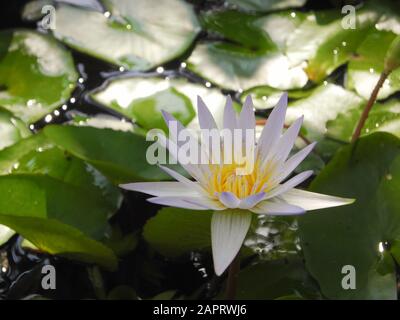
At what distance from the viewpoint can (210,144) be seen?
Answer: 3.78 feet

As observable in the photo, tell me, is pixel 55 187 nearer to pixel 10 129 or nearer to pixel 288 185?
pixel 10 129

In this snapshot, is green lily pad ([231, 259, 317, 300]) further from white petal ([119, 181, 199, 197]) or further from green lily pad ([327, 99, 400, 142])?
green lily pad ([327, 99, 400, 142])

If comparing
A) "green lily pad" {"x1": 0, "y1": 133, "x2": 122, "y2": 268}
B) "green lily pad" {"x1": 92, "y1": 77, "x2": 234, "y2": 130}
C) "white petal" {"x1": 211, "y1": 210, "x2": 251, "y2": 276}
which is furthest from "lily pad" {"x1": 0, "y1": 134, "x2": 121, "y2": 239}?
"white petal" {"x1": 211, "y1": 210, "x2": 251, "y2": 276}

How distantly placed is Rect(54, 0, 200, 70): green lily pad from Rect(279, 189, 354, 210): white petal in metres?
0.80

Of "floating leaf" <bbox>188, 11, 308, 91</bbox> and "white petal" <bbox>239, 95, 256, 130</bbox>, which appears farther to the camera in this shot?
"floating leaf" <bbox>188, 11, 308, 91</bbox>

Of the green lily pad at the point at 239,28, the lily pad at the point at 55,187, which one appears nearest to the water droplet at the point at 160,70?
the green lily pad at the point at 239,28

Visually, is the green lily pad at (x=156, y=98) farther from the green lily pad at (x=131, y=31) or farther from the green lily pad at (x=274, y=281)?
the green lily pad at (x=274, y=281)

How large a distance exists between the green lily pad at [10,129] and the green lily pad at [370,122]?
0.82 metres

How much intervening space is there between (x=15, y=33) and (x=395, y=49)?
112 centimetres

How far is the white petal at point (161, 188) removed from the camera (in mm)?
1075

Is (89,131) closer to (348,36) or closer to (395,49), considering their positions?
(395,49)

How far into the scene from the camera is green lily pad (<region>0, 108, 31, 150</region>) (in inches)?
58.9
